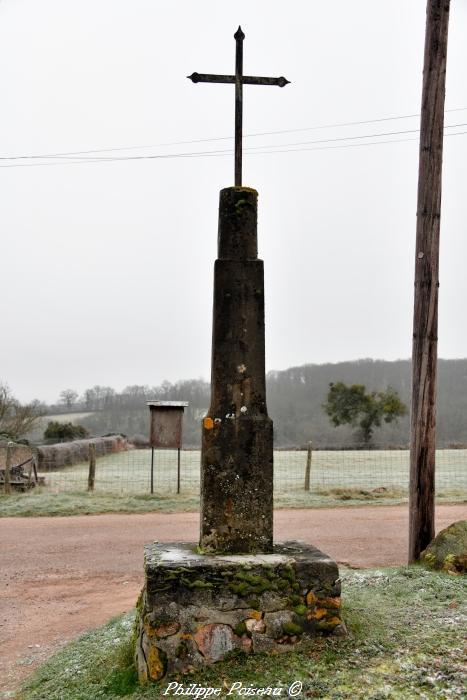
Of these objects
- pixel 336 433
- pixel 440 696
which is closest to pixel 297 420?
pixel 336 433

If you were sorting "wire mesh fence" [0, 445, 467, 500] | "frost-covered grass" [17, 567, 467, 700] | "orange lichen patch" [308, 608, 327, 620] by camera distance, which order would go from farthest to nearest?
"wire mesh fence" [0, 445, 467, 500]
"orange lichen patch" [308, 608, 327, 620]
"frost-covered grass" [17, 567, 467, 700]

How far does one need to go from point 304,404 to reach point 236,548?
2313 inches

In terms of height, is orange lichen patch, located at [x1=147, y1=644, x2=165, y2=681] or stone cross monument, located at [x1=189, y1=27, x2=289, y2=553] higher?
stone cross monument, located at [x1=189, y1=27, x2=289, y2=553]

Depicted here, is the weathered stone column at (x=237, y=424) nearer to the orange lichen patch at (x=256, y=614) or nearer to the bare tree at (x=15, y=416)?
the orange lichen patch at (x=256, y=614)

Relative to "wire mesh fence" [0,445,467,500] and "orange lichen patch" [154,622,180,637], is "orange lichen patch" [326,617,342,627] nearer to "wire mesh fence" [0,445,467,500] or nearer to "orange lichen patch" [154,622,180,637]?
"orange lichen patch" [154,622,180,637]

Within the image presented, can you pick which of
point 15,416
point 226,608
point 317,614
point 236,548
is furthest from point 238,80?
point 15,416

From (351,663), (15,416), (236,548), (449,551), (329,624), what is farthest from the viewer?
(15,416)

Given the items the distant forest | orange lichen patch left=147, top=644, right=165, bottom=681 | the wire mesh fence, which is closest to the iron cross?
orange lichen patch left=147, top=644, right=165, bottom=681

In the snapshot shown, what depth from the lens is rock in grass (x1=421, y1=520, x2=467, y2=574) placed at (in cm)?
704

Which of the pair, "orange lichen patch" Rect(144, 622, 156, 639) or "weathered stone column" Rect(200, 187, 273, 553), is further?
"weathered stone column" Rect(200, 187, 273, 553)

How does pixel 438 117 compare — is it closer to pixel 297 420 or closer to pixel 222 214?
pixel 222 214

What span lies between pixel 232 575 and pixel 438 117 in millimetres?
5921

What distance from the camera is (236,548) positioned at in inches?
201

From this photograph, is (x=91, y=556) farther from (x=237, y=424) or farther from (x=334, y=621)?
(x=334, y=621)
